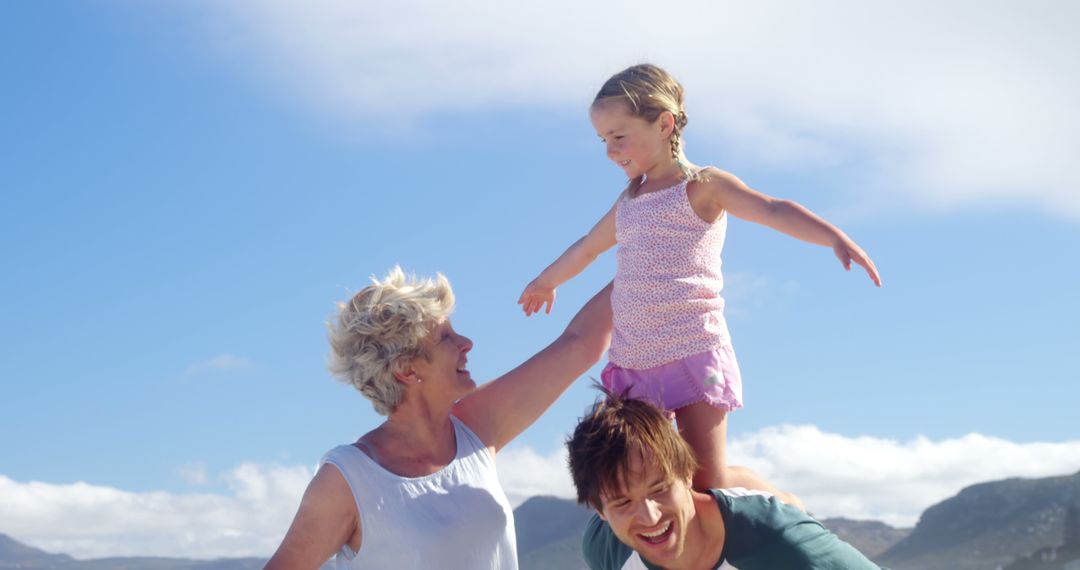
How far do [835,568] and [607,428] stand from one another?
96 centimetres

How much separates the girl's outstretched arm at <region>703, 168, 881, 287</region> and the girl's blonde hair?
120 mm

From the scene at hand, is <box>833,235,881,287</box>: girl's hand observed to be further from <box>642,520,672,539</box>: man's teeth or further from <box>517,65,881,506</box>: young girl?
<box>642,520,672,539</box>: man's teeth

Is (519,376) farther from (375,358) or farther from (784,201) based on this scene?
(784,201)

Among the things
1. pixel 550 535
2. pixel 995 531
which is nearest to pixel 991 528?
pixel 995 531

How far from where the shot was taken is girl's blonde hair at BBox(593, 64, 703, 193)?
5113mm

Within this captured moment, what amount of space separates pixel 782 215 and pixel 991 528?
214 feet

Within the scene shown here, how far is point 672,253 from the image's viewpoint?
5.10 metres

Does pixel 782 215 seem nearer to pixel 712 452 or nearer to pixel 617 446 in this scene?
pixel 712 452

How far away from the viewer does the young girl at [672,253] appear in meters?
4.82

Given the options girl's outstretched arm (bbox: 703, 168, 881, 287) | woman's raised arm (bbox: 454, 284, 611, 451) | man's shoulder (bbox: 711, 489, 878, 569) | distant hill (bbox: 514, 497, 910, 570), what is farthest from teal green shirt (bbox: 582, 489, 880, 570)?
distant hill (bbox: 514, 497, 910, 570)

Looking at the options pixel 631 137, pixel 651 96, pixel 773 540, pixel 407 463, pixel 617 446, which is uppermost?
Answer: pixel 651 96

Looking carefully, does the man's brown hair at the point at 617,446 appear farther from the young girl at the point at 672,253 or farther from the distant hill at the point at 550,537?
the distant hill at the point at 550,537

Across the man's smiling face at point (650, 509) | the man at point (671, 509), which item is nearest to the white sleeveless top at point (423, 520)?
the man at point (671, 509)

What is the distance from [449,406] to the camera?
5.56m
